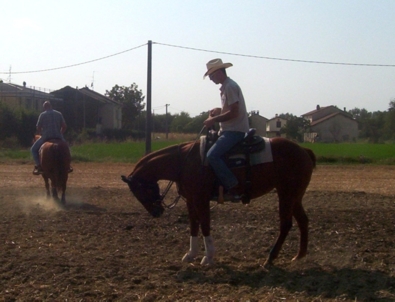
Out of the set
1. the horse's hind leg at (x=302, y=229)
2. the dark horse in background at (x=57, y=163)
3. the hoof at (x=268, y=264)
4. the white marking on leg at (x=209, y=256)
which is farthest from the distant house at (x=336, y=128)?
the white marking on leg at (x=209, y=256)

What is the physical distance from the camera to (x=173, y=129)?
77.3 m

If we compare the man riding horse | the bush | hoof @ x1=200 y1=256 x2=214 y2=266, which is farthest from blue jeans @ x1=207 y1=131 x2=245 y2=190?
the bush

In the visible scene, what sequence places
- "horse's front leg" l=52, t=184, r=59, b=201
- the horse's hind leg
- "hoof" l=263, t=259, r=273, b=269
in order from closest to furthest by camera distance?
"hoof" l=263, t=259, r=273, b=269 < the horse's hind leg < "horse's front leg" l=52, t=184, r=59, b=201

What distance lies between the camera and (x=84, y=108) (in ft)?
204

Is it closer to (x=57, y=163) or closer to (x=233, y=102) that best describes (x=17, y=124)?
(x=57, y=163)

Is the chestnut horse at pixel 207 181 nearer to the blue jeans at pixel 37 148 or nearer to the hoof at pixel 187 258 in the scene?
the hoof at pixel 187 258

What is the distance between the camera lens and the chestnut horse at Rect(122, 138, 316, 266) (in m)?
7.12

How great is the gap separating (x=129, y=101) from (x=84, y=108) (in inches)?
1106

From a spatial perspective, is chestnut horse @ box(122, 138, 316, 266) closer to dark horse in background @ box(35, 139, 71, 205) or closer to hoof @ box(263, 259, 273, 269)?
hoof @ box(263, 259, 273, 269)

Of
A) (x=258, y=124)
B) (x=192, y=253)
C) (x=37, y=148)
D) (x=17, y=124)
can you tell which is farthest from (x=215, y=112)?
(x=17, y=124)

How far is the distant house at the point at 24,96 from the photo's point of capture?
60844mm

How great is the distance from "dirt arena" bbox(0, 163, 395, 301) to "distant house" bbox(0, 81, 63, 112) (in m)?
50.7

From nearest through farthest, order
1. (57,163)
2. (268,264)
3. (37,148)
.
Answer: (268,264), (57,163), (37,148)

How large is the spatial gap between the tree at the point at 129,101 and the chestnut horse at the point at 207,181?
78353 mm
